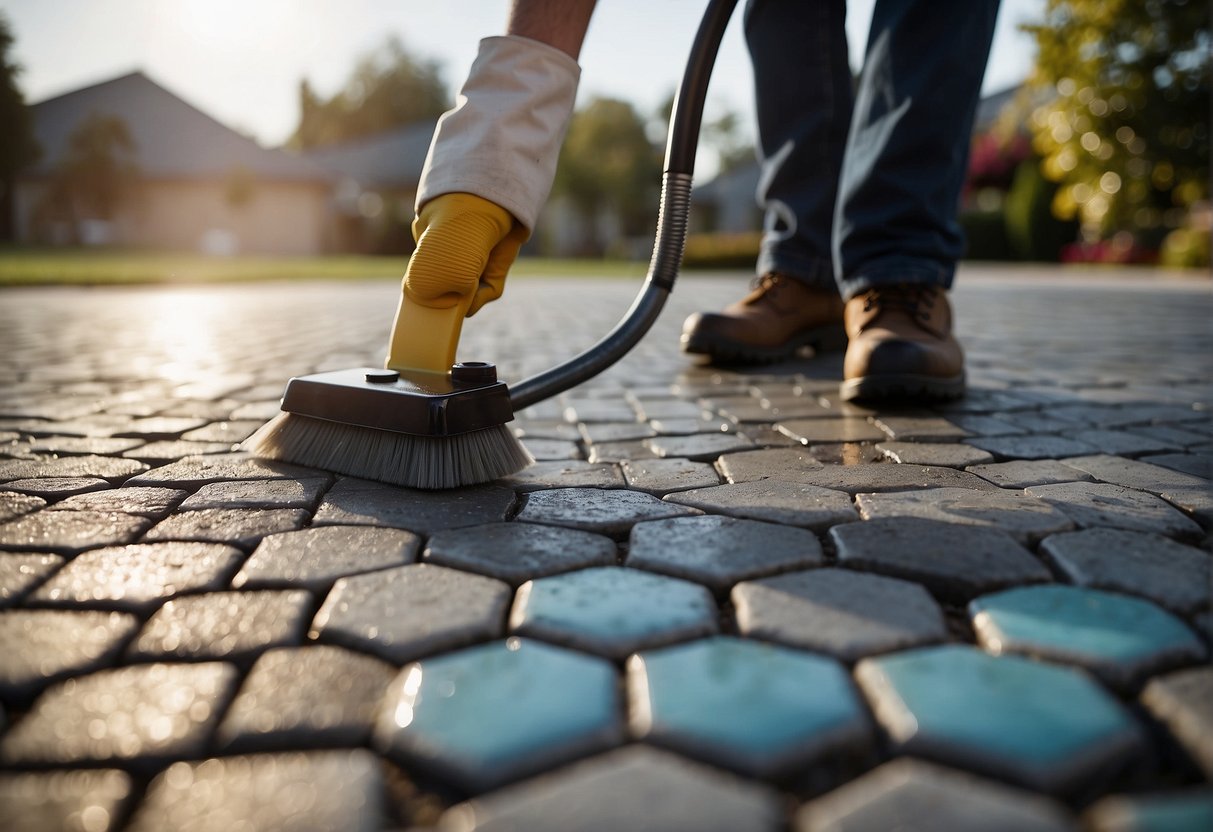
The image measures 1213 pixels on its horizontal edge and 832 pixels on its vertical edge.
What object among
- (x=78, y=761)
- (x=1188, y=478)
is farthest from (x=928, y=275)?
(x=78, y=761)

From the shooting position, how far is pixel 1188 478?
1670mm

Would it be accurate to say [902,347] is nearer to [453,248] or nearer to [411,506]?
[453,248]

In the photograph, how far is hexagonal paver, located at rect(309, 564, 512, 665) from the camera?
958 mm

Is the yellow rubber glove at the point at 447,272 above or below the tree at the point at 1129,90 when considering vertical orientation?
below

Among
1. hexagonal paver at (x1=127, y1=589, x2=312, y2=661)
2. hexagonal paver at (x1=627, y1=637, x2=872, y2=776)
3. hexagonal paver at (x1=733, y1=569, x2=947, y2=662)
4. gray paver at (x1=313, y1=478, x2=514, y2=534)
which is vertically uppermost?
hexagonal paver at (x1=627, y1=637, x2=872, y2=776)

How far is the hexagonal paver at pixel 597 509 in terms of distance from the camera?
1388mm

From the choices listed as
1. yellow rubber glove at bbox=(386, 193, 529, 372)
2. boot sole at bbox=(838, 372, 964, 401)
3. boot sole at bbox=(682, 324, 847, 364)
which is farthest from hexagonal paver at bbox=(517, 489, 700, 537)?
boot sole at bbox=(682, 324, 847, 364)

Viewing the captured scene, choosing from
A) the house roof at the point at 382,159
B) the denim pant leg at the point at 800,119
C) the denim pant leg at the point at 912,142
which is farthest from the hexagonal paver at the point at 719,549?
the house roof at the point at 382,159

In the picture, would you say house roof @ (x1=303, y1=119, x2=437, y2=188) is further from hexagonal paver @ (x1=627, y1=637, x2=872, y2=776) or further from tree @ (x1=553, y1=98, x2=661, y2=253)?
hexagonal paver @ (x1=627, y1=637, x2=872, y2=776)

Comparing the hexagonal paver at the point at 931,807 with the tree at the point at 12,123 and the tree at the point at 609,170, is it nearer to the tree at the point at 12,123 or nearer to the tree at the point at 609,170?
the tree at the point at 12,123

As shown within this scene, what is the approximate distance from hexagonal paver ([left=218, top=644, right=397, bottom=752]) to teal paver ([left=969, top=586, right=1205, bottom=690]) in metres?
0.65

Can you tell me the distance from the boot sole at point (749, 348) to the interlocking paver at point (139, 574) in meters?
2.12

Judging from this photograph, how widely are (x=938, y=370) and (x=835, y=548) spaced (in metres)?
1.27

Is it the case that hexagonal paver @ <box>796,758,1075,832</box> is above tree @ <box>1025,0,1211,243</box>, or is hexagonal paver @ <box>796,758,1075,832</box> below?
below
